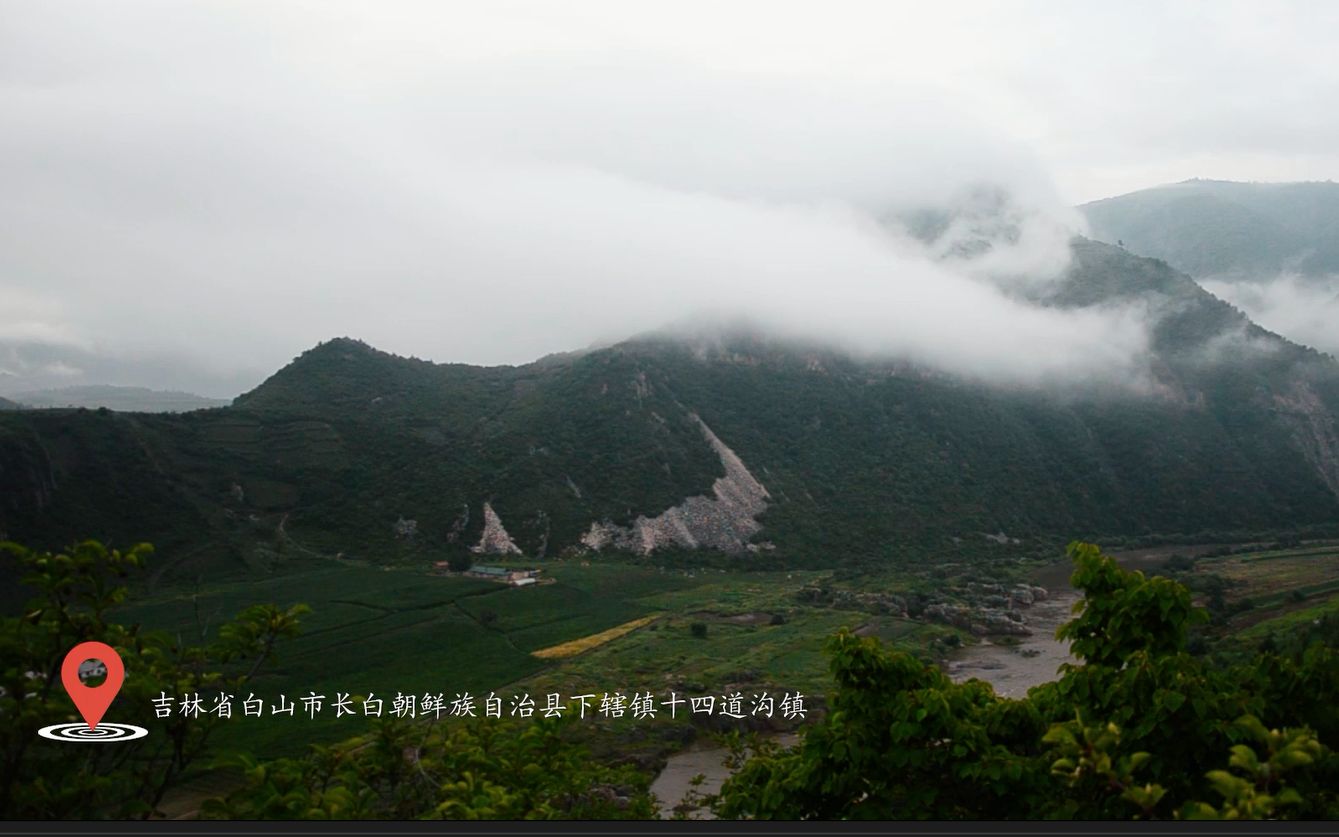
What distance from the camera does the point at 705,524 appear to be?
3280 inches

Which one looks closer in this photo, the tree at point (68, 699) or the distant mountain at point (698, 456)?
the tree at point (68, 699)

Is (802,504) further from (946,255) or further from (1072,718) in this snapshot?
(946,255)

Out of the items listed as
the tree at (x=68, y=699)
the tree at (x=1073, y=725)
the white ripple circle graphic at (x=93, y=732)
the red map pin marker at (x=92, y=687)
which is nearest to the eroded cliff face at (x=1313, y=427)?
the tree at (x=1073, y=725)

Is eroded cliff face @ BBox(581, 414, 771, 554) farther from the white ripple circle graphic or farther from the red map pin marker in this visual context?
the red map pin marker

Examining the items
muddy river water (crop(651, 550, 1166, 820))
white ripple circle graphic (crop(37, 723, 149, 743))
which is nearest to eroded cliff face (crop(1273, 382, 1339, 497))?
muddy river water (crop(651, 550, 1166, 820))

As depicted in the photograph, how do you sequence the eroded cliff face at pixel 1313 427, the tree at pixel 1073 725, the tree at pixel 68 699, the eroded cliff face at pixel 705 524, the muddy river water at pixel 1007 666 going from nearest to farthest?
the tree at pixel 68 699, the tree at pixel 1073 725, the muddy river water at pixel 1007 666, the eroded cliff face at pixel 705 524, the eroded cliff face at pixel 1313 427

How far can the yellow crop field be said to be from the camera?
4375 centimetres

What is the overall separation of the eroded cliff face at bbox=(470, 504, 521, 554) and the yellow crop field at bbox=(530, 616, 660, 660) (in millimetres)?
23191

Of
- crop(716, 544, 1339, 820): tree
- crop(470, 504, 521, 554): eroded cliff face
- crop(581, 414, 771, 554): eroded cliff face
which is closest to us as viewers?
crop(716, 544, 1339, 820): tree

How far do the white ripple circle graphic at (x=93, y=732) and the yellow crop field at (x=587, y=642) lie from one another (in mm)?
38006

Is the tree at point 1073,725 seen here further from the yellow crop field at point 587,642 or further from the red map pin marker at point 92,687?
the yellow crop field at point 587,642

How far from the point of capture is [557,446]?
8756 centimetres

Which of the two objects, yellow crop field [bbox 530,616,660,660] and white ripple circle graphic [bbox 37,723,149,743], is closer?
white ripple circle graphic [bbox 37,723,149,743]

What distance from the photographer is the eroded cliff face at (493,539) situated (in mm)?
71688
